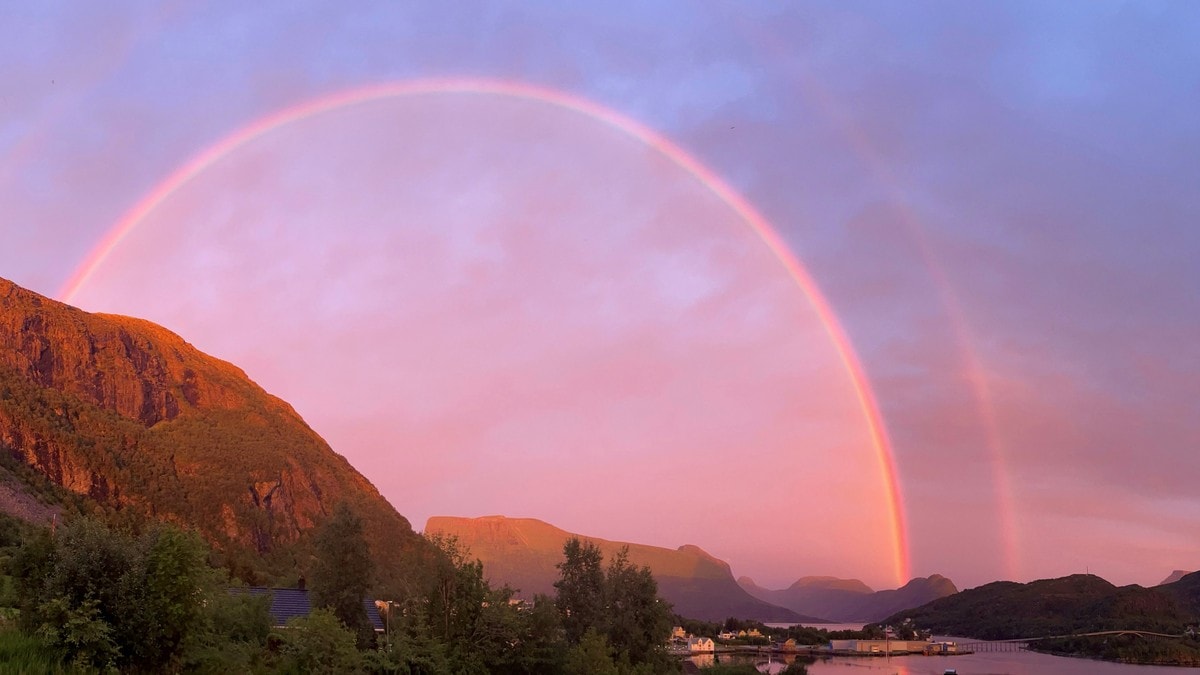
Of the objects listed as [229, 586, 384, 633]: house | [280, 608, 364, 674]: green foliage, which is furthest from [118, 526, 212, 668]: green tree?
[229, 586, 384, 633]: house

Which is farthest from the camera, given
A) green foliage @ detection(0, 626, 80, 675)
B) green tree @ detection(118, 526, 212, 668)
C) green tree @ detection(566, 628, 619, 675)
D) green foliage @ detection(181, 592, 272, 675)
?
green tree @ detection(566, 628, 619, 675)

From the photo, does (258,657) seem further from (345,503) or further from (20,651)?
(345,503)

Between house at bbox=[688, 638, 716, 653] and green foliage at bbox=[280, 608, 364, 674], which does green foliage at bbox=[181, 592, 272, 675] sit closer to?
green foliage at bbox=[280, 608, 364, 674]

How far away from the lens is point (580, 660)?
4006 centimetres

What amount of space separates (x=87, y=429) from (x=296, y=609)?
413 feet

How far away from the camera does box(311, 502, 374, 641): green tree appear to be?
185 ft

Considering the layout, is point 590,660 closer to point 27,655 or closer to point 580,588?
point 580,588

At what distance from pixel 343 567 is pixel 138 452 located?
393 feet

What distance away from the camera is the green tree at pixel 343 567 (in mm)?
56344

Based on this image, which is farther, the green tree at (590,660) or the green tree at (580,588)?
the green tree at (580,588)

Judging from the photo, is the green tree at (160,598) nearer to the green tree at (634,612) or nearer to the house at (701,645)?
the green tree at (634,612)

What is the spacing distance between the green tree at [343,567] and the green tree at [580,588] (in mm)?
11891

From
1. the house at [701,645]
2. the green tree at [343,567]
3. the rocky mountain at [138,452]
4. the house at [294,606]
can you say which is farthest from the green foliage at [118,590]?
the house at [701,645]

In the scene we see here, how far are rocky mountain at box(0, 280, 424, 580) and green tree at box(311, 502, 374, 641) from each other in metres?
54.3
